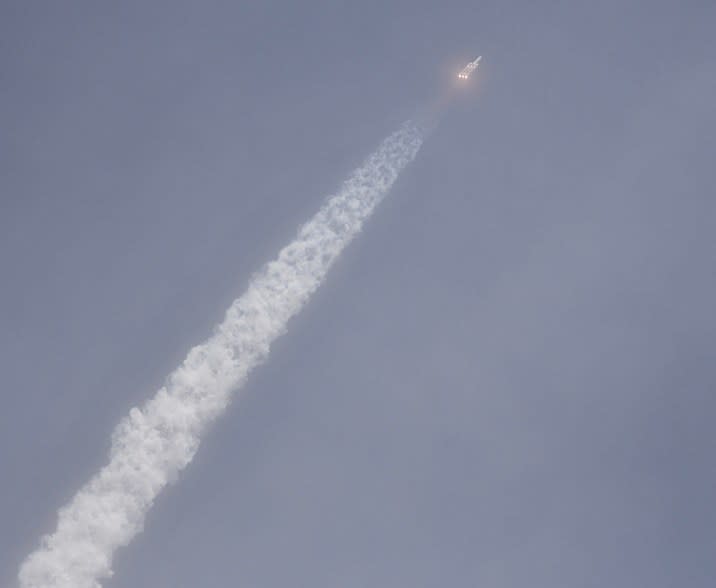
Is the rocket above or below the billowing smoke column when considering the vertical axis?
above

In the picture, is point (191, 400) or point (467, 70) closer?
point (191, 400)

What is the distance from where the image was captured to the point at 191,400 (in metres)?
68.1

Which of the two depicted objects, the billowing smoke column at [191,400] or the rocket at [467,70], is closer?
the billowing smoke column at [191,400]

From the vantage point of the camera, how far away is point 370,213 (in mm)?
77250

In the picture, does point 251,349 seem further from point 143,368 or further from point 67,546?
point 67,546

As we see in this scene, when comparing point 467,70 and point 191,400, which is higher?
point 467,70

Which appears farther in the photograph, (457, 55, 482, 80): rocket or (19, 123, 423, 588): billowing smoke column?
(457, 55, 482, 80): rocket

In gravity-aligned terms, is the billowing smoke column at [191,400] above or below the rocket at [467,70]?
below

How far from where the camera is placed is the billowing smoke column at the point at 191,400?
63.1 meters

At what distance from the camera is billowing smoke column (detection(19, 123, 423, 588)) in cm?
6312

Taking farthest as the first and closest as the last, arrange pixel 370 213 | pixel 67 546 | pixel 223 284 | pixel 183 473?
pixel 370 213, pixel 223 284, pixel 183 473, pixel 67 546

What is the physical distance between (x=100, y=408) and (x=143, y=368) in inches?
202

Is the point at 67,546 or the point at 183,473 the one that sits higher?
the point at 183,473

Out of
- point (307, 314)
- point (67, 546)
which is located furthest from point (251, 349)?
point (67, 546)
